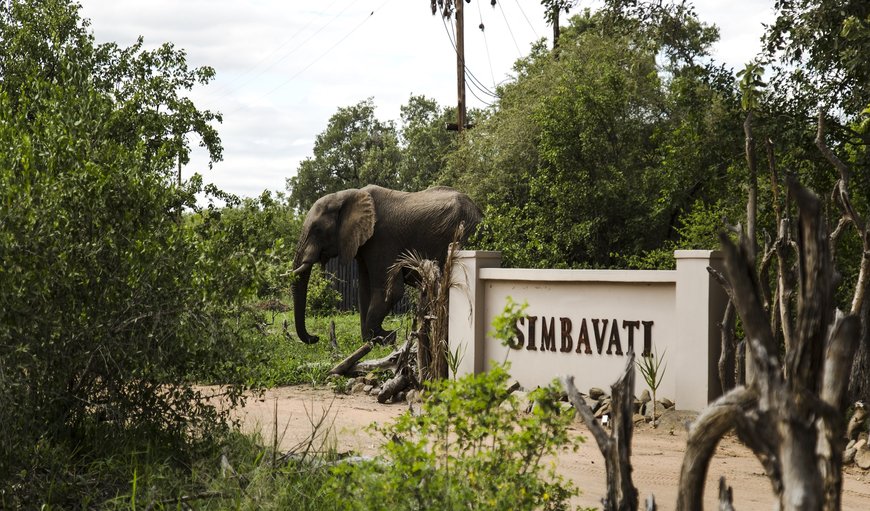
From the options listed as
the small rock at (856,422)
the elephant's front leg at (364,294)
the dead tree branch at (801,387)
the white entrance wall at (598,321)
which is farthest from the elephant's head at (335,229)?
the dead tree branch at (801,387)

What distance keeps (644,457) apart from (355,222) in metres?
9.24

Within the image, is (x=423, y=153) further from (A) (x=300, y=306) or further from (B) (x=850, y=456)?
(B) (x=850, y=456)

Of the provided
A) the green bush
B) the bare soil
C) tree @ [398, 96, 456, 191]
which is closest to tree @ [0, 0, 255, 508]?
the bare soil

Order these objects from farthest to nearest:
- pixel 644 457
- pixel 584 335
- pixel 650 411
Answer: pixel 584 335 < pixel 650 411 < pixel 644 457

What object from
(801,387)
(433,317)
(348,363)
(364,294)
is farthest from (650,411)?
(364,294)

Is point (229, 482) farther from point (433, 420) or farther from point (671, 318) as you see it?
point (671, 318)

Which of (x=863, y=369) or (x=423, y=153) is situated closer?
(x=863, y=369)

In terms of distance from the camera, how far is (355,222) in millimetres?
16750

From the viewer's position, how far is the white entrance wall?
31.7 ft

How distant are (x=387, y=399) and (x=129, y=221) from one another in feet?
17.4

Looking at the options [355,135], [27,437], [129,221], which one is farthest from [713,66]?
[355,135]

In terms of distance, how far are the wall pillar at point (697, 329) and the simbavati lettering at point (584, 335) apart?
18.3 inches

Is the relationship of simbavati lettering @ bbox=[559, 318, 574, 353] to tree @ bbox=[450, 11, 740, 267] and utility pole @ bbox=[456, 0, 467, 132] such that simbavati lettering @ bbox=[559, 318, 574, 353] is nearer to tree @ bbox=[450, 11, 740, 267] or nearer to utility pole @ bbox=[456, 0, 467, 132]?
tree @ bbox=[450, 11, 740, 267]

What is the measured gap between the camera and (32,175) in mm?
6348
